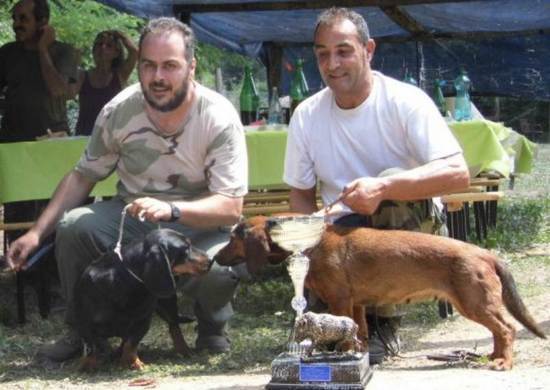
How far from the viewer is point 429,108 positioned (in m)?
4.23

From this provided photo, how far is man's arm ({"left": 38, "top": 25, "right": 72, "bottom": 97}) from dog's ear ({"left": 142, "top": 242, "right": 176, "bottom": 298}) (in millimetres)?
3695

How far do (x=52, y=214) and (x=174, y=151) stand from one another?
60 centimetres

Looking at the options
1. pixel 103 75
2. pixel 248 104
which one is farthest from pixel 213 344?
pixel 103 75

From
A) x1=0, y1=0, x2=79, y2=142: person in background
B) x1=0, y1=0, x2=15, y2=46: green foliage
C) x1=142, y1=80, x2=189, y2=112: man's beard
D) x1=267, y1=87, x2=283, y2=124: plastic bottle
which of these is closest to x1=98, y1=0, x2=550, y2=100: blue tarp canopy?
x1=0, y1=0, x2=79, y2=142: person in background

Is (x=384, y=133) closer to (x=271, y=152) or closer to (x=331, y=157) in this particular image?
(x=331, y=157)

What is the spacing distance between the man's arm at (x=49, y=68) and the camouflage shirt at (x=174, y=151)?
3042 millimetres

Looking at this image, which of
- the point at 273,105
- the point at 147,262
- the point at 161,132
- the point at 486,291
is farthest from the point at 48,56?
the point at 486,291

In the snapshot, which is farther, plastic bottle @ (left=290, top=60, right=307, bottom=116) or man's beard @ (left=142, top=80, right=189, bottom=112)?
plastic bottle @ (left=290, top=60, right=307, bottom=116)

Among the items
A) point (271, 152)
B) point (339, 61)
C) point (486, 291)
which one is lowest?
point (486, 291)

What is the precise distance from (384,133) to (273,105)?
7.20 ft

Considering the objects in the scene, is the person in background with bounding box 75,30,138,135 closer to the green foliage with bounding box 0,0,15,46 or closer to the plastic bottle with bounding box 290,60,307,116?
the plastic bottle with bounding box 290,60,307,116

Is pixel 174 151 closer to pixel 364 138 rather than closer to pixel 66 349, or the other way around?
pixel 364 138

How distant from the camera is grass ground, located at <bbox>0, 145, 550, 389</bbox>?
4289 millimetres

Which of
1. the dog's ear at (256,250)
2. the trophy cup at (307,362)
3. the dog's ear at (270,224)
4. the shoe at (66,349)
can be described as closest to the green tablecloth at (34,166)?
the shoe at (66,349)
